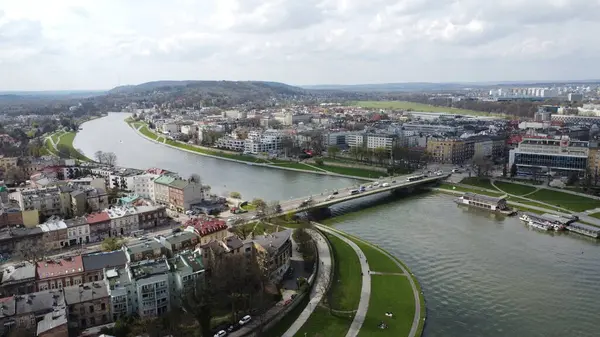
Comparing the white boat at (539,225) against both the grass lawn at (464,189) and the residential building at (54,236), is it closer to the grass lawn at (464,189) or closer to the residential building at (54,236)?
the grass lawn at (464,189)

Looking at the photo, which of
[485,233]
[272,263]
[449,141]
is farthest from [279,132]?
[272,263]

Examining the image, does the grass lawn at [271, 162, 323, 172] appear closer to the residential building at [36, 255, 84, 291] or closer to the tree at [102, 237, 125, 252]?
the tree at [102, 237, 125, 252]

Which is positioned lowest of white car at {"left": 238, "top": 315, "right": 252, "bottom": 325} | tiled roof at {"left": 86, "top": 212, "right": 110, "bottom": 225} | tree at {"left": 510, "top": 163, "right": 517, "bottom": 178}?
white car at {"left": 238, "top": 315, "right": 252, "bottom": 325}

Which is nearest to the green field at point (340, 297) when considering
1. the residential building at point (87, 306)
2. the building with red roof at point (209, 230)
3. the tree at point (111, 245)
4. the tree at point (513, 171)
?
the building with red roof at point (209, 230)

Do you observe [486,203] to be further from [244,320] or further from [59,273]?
[59,273]

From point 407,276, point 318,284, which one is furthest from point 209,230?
point 407,276

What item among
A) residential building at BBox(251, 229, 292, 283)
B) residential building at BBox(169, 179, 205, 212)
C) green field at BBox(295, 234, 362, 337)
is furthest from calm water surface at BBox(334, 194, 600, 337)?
residential building at BBox(169, 179, 205, 212)
